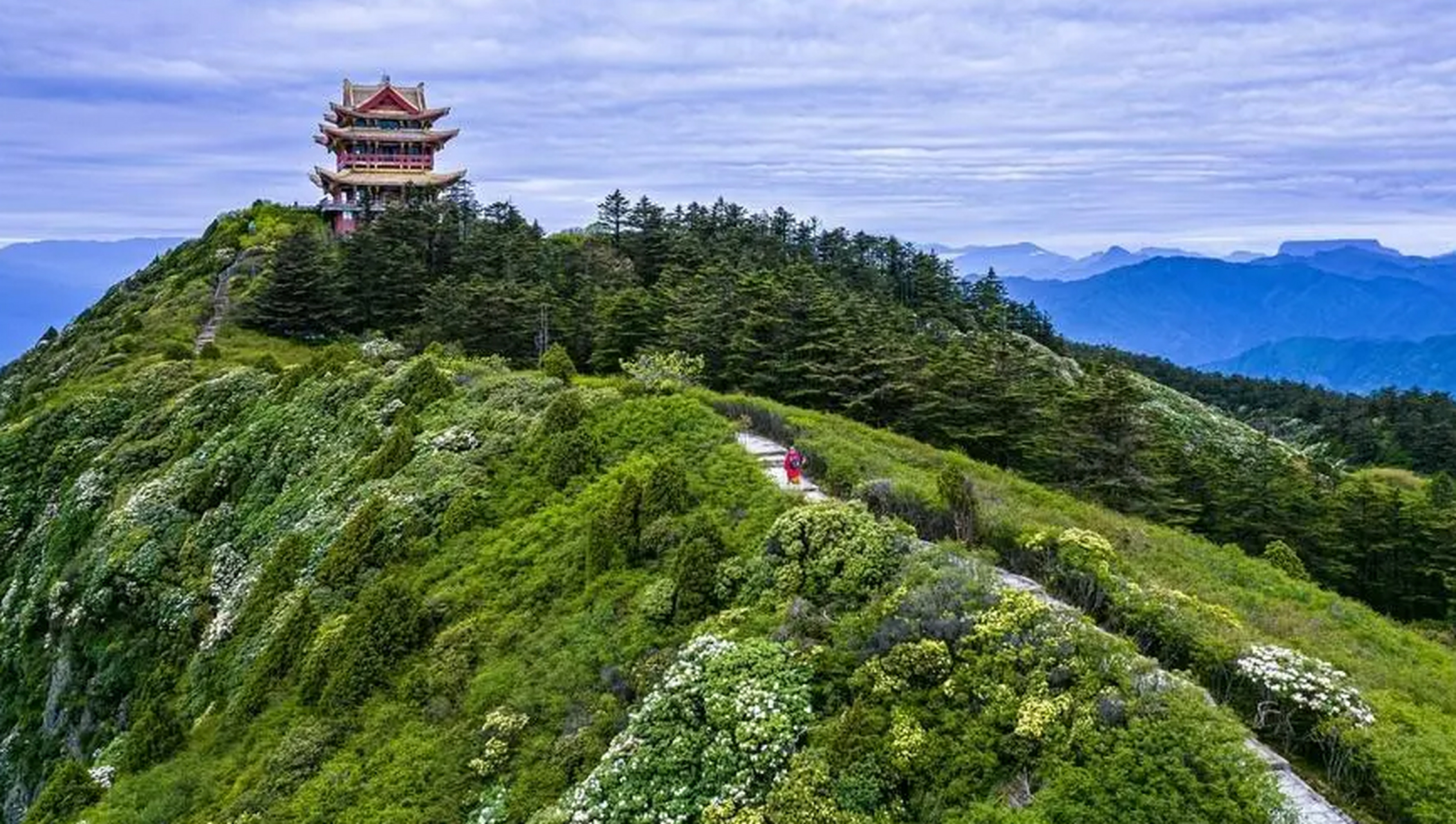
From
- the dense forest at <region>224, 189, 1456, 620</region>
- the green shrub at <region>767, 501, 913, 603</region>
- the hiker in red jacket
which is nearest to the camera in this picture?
the green shrub at <region>767, 501, 913, 603</region>

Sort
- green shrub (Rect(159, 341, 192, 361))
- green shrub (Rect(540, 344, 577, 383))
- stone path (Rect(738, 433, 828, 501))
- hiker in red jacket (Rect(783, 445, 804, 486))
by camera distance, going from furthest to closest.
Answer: green shrub (Rect(159, 341, 192, 361)), green shrub (Rect(540, 344, 577, 383)), hiker in red jacket (Rect(783, 445, 804, 486)), stone path (Rect(738, 433, 828, 501))

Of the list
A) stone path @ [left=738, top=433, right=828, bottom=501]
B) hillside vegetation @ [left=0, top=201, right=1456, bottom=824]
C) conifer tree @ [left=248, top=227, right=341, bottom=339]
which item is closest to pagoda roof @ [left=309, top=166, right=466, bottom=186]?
conifer tree @ [left=248, top=227, right=341, bottom=339]

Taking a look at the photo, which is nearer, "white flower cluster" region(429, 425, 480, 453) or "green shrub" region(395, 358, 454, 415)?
"white flower cluster" region(429, 425, 480, 453)

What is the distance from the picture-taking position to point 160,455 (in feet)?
114

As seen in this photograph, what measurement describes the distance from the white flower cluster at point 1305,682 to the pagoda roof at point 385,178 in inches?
2747

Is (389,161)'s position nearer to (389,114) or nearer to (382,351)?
(389,114)

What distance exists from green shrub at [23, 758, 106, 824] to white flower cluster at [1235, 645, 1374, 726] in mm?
21038

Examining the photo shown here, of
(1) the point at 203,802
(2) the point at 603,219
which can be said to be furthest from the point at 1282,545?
(2) the point at 603,219

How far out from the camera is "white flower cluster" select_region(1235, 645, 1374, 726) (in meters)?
11.6

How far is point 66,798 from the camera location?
1917 centimetres

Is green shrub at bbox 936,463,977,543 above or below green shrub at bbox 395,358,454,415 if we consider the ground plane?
below

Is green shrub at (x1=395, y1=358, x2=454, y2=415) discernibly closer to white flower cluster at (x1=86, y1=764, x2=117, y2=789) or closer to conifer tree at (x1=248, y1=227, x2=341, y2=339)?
white flower cluster at (x1=86, y1=764, x2=117, y2=789)

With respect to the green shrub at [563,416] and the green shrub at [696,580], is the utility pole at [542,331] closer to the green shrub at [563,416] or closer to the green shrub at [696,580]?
the green shrub at [563,416]

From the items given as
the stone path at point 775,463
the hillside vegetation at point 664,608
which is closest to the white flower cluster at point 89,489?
the hillside vegetation at point 664,608
